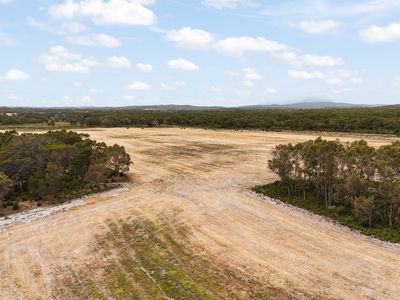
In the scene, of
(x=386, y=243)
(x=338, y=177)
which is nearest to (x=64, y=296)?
(x=386, y=243)

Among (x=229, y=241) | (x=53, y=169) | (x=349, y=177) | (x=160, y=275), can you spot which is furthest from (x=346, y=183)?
(x=53, y=169)

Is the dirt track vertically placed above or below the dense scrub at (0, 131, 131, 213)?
below

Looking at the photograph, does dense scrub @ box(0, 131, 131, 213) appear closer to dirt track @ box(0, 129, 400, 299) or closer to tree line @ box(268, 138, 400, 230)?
dirt track @ box(0, 129, 400, 299)

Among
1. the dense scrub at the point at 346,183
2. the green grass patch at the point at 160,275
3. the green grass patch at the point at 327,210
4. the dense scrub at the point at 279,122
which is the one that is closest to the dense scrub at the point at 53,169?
the green grass patch at the point at 160,275

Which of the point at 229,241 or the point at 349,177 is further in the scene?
the point at 349,177

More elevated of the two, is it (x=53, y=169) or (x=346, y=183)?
(x=53, y=169)

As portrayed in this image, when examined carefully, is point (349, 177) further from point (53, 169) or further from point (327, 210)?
point (53, 169)

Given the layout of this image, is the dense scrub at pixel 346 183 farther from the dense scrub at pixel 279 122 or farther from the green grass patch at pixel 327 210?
the dense scrub at pixel 279 122

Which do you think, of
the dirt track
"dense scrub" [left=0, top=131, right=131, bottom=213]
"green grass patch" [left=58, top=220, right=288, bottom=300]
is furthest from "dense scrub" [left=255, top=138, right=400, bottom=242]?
"dense scrub" [left=0, top=131, right=131, bottom=213]
